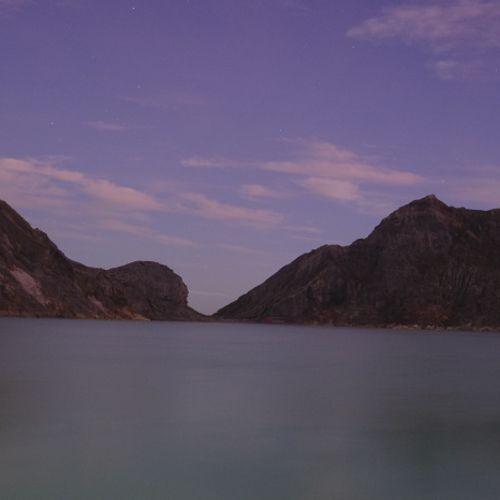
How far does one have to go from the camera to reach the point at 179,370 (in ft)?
210

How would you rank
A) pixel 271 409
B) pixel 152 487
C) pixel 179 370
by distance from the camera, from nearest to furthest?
pixel 152 487 < pixel 271 409 < pixel 179 370

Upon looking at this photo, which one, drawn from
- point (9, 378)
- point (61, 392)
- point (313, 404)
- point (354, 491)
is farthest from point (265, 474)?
point (9, 378)

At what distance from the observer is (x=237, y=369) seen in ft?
225

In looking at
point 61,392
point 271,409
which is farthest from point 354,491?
point 61,392

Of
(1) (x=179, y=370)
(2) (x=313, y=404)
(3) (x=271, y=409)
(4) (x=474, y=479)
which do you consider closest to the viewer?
(4) (x=474, y=479)

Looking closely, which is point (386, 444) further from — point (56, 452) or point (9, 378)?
Result: point (9, 378)

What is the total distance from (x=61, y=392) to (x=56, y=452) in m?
19.4

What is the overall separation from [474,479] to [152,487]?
10.5 metres

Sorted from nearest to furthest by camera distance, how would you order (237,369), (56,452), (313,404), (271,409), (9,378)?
(56,452) < (271,409) < (313,404) < (9,378) < (237,369)

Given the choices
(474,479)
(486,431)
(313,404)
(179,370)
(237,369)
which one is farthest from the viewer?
(237,369)

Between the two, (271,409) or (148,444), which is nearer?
(148,444)

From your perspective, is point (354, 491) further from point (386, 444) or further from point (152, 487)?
point (386, 444)

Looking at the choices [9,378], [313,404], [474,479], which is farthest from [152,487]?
[9,378]

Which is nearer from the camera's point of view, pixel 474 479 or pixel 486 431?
pixel 474 479
